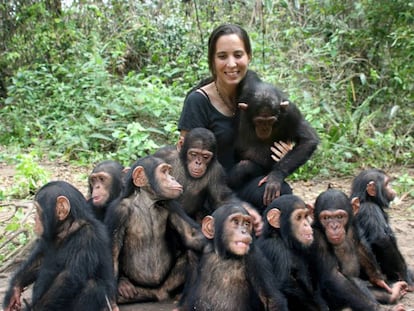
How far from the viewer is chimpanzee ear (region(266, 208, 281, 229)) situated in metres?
4.85

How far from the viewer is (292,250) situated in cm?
481

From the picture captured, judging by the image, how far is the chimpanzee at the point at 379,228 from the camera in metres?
5.64

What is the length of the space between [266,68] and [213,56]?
608 cm

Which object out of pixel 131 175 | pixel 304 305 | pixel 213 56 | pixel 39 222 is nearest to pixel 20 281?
pixel 39 222

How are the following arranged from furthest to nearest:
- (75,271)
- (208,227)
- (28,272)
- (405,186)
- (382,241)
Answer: (405,186) < (382,241) < (28,272) < (208,227) < (75,271)

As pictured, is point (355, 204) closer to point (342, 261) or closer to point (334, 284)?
point (342, 261)

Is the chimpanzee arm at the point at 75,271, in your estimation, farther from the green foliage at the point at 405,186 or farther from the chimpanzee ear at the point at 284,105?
the green foliage at the point at 405,186

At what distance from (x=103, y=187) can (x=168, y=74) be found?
8.10m

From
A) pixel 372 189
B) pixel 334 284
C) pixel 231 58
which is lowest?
pixel 334 284

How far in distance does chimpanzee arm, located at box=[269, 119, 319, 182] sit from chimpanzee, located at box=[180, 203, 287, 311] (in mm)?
1546

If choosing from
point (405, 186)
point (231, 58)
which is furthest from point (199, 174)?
point (405, 186)

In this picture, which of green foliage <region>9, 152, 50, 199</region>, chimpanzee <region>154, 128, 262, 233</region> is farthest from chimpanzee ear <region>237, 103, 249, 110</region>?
green foliage <region>9, 152, 50, 199</region>

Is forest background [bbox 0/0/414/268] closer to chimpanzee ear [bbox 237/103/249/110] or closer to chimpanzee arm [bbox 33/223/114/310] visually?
chimpanzee ear [bbox 237/103/249/110]

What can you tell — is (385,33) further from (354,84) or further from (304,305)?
(304,305)
